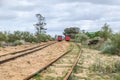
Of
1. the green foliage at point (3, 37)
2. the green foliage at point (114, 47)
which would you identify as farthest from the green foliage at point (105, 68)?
the green foliage at point (3, 37)

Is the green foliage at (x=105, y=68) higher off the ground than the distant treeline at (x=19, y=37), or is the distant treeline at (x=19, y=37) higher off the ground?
the distant treeline at (x=19, y=37)

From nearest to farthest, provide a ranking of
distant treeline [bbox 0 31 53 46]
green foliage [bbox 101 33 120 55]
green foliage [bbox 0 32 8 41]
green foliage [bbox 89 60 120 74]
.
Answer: green foliage [bbox 89 60 120 74]
green foliage [bbox 101 33 120 55]
green foliage [bbox 0 32 8 41]
distant treeline [bbox 0 31 53 46]

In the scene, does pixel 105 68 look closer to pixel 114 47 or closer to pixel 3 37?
pixel 114 47

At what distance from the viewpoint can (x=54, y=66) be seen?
59.7 ft

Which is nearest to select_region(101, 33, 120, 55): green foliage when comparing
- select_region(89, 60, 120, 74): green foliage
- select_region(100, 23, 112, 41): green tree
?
select_region(89, 60, 120, 74): green foliage

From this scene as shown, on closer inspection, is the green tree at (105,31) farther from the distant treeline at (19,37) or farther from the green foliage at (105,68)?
the green foliage at (105,68)

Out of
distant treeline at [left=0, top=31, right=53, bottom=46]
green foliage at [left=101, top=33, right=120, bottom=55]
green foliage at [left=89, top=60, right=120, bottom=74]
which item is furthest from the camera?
distant treeline at [left=0, top=31, right=53, bottom=46]

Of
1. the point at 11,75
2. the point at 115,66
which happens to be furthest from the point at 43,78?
the point at 115,66

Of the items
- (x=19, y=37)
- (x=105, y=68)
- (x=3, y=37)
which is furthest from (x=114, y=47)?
(x=19, y=37)

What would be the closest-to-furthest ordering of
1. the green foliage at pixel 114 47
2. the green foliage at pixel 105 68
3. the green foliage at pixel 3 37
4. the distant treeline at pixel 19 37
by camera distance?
the green foliage at pixel 105 68, the green foliage at pixel 114 47, the green foliage at pixel 3 37, the distant treeline at pixel 19 37

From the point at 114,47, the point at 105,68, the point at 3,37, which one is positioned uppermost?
the point at 3,37

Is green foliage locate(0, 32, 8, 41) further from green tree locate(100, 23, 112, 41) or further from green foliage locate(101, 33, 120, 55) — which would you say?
green foliage locate(101, 33, 120, 55)

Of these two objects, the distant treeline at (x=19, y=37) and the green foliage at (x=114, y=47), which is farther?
the distant treeline at (x=19, y=37)

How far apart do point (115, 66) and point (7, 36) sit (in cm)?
3801
